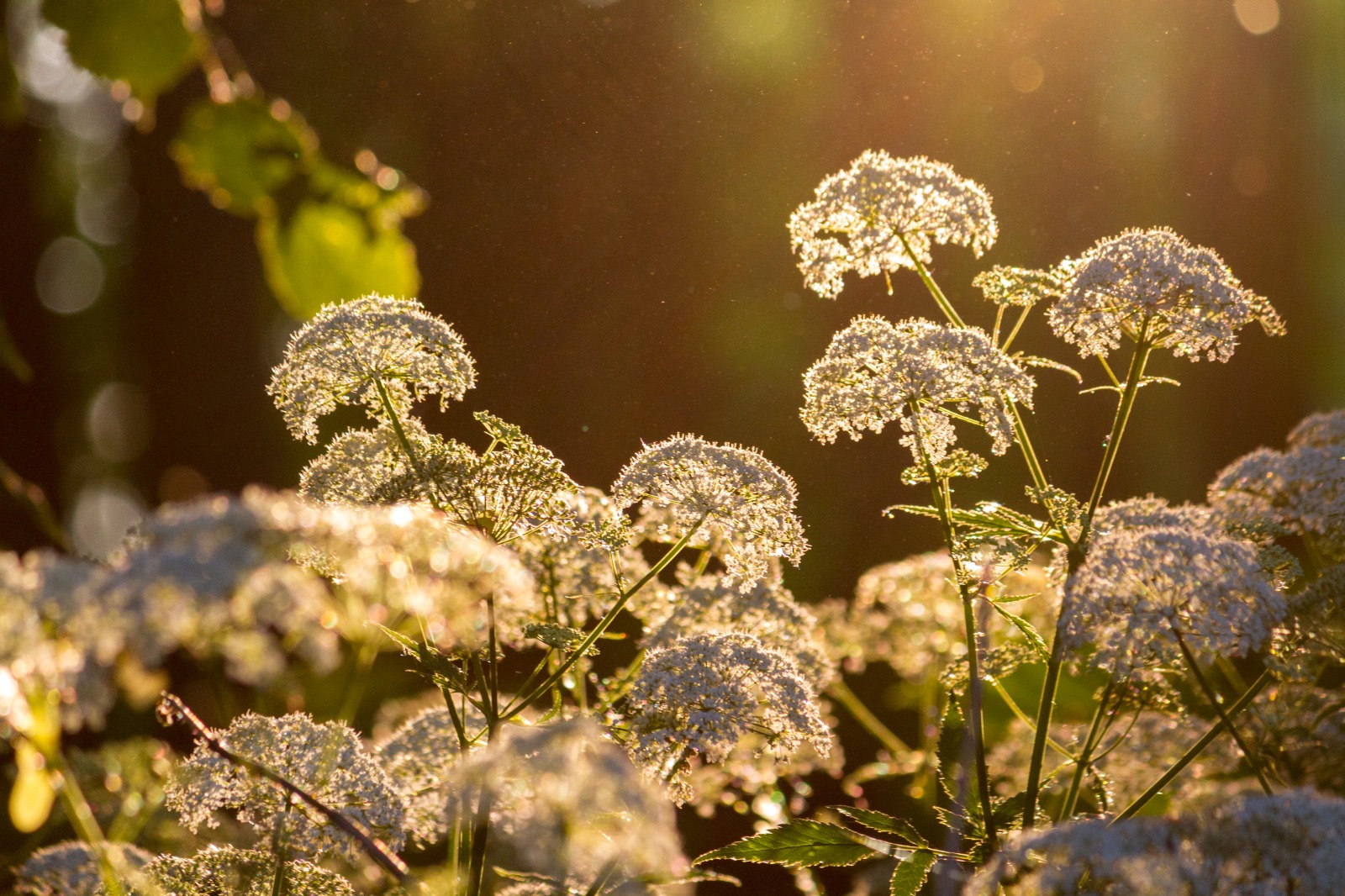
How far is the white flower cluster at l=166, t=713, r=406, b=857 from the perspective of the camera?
1386 millimetres

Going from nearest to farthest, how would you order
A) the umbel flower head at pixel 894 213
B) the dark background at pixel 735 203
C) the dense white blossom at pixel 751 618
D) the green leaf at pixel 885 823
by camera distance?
the green leaf at pixel 885 823
the umbel flower head at pixel 894 213
the dense white blossom at pixel 751 618
the dark background at pixel 735 203

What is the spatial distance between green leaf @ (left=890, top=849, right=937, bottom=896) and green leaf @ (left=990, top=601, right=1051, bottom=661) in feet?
1.09

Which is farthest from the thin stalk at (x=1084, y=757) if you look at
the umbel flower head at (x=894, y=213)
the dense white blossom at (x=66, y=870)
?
the dense white blossom at (x=66, y=870)

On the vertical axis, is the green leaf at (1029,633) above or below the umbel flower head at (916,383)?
below

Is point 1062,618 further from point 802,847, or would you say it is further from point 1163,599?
point 802,847

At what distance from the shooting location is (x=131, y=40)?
0.46 metres

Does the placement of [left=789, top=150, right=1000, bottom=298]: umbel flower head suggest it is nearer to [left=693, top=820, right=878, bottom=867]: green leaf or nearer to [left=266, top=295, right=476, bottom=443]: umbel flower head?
[left=266, top=295, right=476, bottom=443]: umbel flower head

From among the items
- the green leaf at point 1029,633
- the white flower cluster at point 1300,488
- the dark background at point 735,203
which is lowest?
the green leaf at point 1029,633

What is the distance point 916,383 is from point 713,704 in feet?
1.97

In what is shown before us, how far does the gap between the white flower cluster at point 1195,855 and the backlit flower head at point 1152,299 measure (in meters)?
0.77

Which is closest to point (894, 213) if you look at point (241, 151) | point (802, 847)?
point (802, 847)

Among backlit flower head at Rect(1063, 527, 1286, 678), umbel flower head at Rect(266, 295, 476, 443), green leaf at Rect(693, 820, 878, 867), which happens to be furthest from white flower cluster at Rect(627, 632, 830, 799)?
umbel flower head at Rect(266, 295, 476, 443)

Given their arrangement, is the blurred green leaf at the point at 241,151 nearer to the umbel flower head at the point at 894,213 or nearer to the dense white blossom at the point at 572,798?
the dense white blossom at the point at 572,798

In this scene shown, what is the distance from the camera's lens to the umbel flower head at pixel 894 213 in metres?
1.85
